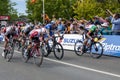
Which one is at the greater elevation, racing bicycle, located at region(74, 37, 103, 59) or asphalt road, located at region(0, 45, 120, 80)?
racing bicycle, located at region(74, 37, 103, 59)

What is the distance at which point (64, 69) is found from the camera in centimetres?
1295

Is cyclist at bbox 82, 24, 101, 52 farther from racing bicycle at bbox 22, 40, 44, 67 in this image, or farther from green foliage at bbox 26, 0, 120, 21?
green foliage at bbox 26, 0, 120, 21

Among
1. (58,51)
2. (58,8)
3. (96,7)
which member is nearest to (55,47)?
(58,51)

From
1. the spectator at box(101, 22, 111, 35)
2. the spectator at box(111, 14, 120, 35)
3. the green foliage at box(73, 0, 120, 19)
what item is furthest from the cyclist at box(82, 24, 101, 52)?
the green foliage at box(73, 0, 120, 19)

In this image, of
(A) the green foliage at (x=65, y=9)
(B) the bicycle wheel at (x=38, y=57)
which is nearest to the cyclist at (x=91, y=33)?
(B) the bicycle wheel at (x=38, y=57)

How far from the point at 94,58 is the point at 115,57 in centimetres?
103

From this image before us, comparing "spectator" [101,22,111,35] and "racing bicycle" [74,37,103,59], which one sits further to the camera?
"spectator" [101,22,111,35]

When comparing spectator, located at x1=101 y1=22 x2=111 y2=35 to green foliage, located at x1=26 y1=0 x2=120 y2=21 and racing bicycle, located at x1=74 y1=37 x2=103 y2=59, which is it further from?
green foliage, located at x1=26 y1=0 x2=120 y2=21

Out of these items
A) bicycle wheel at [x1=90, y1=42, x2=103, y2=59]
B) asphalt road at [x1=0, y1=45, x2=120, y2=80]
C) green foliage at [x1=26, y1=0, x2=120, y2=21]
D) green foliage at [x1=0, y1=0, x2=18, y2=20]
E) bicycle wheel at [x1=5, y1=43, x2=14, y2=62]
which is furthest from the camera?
green foliage at [x1=0, y1=0, x2=18, y2=20]

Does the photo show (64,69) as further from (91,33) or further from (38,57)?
(91,33)

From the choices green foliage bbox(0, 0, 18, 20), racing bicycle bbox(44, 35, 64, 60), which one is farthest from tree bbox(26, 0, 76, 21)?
racing bicycle bbox(44, 35, 64, 60)

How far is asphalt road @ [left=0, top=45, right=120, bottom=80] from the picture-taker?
36.9 feet

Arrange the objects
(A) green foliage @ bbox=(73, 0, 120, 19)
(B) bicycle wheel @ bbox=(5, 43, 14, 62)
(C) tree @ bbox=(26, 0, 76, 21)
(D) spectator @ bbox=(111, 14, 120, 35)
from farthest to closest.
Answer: (C) tree @ bbox=(26, 0, 76, 21)
(A) green foliage @ bbox=(73, 0, 120, 19)
(D) spectator @ bbox=(111, 14, 120, 35)
(B) bicycle wheel @ bbox=(5, 43, 14, 62)

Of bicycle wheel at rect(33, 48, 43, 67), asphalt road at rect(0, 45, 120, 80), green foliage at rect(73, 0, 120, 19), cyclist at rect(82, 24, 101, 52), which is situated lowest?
asphalt road at rect(0, 45, 120, 80)
